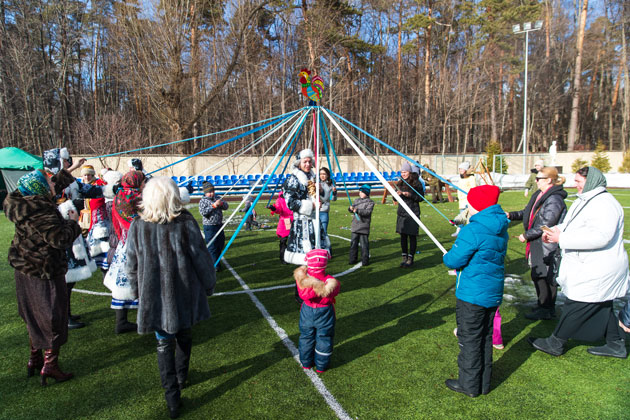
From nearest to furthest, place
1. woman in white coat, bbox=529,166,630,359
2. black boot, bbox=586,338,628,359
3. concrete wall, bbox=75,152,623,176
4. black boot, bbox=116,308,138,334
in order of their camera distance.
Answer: woman in white coat, bbox=529,166,630,359 → black boot, bbox=586,338,628,359 → black boot, bbox=116,308,138,334 → concrete wall, bbox=75,152,623,176

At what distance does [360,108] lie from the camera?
36594 mm

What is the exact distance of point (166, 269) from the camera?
9.31 feet

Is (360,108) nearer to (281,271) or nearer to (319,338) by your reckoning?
(281,271)

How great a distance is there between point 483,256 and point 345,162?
27.9 metres

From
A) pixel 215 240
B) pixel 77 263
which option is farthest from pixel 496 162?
pixel 77 263

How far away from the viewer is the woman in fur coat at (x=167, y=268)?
2818 mm

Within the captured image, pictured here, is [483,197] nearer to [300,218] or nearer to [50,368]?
[300,218]

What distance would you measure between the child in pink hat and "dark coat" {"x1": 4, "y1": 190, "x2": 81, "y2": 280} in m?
2.01

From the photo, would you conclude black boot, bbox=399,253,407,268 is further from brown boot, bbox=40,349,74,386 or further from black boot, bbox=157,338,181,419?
brown boot, bbox=40,349,74,386

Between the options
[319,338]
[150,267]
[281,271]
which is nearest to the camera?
[150,267]

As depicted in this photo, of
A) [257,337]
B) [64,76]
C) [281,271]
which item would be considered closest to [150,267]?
[257,337]

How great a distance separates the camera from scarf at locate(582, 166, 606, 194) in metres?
3.59

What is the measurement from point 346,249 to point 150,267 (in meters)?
6.17

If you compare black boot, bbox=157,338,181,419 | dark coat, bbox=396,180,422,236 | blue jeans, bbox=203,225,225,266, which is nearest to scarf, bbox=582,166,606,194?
dark coat, bbox=396,180,422,236
